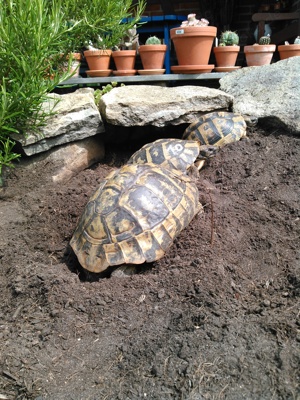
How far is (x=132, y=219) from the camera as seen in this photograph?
3.11 meters

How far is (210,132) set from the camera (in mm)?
4855

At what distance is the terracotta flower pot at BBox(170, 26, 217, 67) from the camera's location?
5.76 metres

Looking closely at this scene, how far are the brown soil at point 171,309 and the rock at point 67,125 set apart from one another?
2.57 feet

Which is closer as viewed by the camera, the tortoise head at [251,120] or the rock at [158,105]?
the rock at [158,105]

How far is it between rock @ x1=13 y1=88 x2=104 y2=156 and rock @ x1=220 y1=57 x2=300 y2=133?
198 cm

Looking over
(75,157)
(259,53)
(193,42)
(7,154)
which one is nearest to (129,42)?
(193,42)

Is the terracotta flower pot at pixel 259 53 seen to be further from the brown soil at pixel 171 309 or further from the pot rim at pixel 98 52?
the brown soil at pixel 171 309

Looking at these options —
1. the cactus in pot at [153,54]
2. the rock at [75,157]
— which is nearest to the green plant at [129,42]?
the cactus in pot at [153,54]

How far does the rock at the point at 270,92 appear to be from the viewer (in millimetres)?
4844

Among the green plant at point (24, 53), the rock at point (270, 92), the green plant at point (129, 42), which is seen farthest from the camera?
the green plant at point (129, 42)

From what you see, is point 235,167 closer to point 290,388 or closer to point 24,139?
point 24,139

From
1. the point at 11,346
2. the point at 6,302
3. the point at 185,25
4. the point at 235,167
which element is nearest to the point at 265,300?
the point at 11,346

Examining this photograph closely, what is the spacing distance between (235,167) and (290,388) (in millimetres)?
2873

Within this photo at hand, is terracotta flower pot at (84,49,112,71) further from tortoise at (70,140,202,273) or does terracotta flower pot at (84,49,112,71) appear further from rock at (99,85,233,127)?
tortoise at (70,140,202,273)
